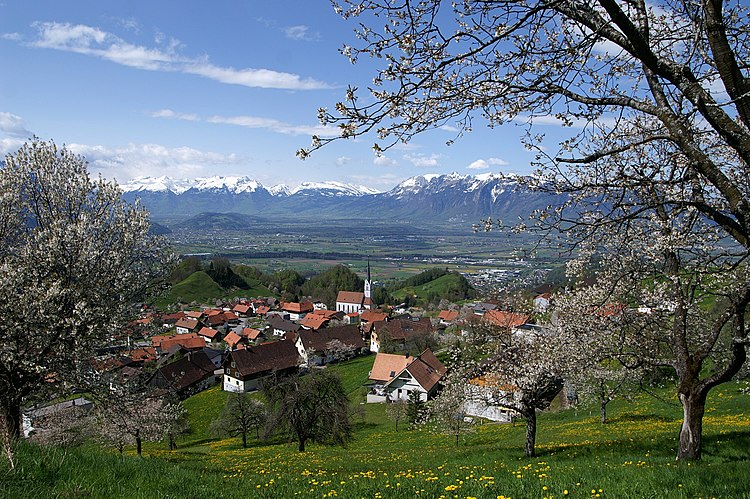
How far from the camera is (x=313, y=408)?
106 feet

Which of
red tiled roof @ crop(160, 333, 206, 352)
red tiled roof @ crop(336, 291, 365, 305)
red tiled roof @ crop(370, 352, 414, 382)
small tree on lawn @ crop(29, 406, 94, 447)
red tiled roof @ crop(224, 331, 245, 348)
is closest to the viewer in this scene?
small tree on lawn @ crop(29, 406, 94, 447)

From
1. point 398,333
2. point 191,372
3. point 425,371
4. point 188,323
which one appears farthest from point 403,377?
point 188,323

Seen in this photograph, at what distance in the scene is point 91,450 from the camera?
842 cm

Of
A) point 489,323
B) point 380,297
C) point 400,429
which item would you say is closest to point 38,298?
point 489,323

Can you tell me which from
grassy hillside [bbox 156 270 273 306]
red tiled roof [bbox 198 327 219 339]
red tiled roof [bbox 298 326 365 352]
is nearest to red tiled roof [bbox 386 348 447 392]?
red tiled roof [bbox 298 326 365 352]

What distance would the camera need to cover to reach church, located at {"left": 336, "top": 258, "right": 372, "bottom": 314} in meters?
150

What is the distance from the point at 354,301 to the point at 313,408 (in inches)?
4699

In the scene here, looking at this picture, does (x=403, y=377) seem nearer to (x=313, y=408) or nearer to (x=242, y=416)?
(x=242, y=416)

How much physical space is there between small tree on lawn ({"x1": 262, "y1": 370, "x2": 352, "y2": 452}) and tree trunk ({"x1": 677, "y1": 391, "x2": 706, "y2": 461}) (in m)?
24.8

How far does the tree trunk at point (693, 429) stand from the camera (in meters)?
10.8

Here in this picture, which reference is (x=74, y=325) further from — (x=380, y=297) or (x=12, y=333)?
(x=380, y=297)

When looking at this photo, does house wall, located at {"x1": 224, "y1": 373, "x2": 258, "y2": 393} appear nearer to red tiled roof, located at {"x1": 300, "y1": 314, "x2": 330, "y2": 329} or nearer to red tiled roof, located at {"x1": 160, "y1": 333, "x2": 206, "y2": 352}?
red tiled roof, located at {"x1": 160, "y1": 333, "x2": 206, "y2": 352}

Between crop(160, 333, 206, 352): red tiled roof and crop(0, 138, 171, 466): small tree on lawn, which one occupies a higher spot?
crop(0, 138, 171, 466): small tree on lawn

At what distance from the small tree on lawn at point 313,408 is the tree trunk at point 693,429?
24757 mm
